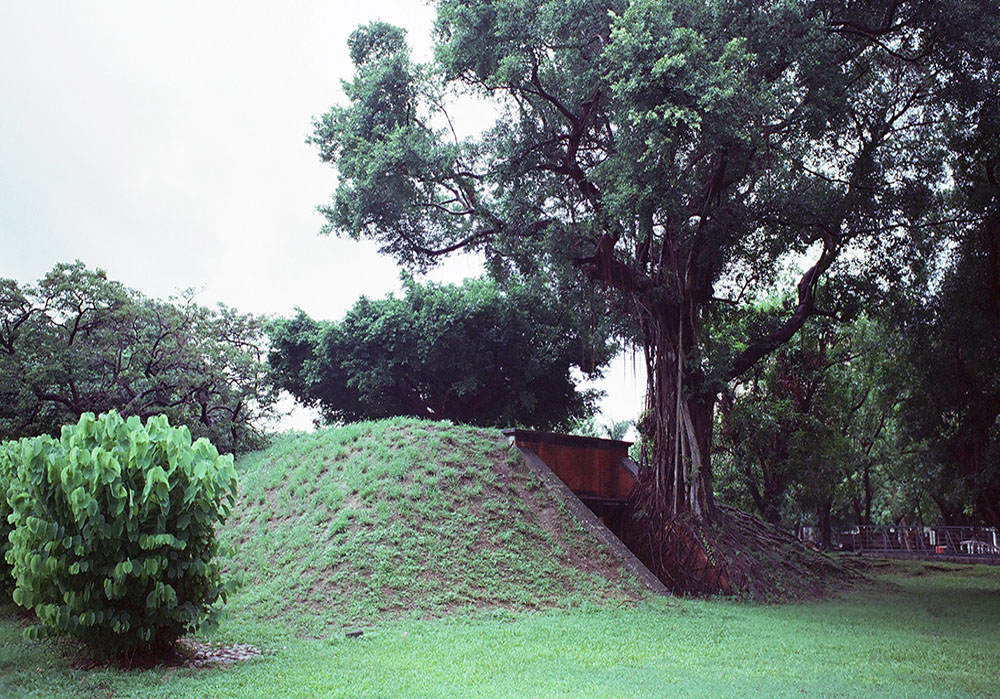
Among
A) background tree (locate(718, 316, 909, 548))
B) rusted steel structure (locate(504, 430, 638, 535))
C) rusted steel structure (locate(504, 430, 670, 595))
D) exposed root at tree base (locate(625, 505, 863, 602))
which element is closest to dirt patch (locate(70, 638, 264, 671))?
rusted steel structure (locate(504, 430, 670, 595))

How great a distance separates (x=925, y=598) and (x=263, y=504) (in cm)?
905

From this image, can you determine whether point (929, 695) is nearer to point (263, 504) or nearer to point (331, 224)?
point (263, 504)

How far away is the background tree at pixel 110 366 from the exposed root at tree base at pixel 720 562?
9469 millimetres

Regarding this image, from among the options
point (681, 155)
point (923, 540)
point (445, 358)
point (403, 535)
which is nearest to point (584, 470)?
point (403, 535)

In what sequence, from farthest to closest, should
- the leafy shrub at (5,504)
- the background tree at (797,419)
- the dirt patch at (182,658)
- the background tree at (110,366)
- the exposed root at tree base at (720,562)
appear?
→ the background tree at (797,419) → the background tree at (110,366) → the exposed root at tree base at (720,562) → the leafy shrub at (5,504) → the dirt patch at (182,658)

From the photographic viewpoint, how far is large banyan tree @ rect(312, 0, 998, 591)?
8836mm

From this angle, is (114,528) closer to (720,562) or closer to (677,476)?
(720,562)

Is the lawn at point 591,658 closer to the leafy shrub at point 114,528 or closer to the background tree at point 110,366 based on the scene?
the leafy shrub at point 114,528

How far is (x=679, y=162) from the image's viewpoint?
10383 millimetres

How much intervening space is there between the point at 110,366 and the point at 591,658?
13460 millimetres

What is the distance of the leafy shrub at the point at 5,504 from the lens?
6.13m

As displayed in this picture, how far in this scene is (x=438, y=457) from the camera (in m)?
10.7

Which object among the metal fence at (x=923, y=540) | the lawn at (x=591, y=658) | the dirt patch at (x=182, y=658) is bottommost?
the dirt patch at (x=182, y=658)

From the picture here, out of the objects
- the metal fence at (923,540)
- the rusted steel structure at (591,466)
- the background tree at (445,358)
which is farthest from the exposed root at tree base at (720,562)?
the metal fence at (923,540)
